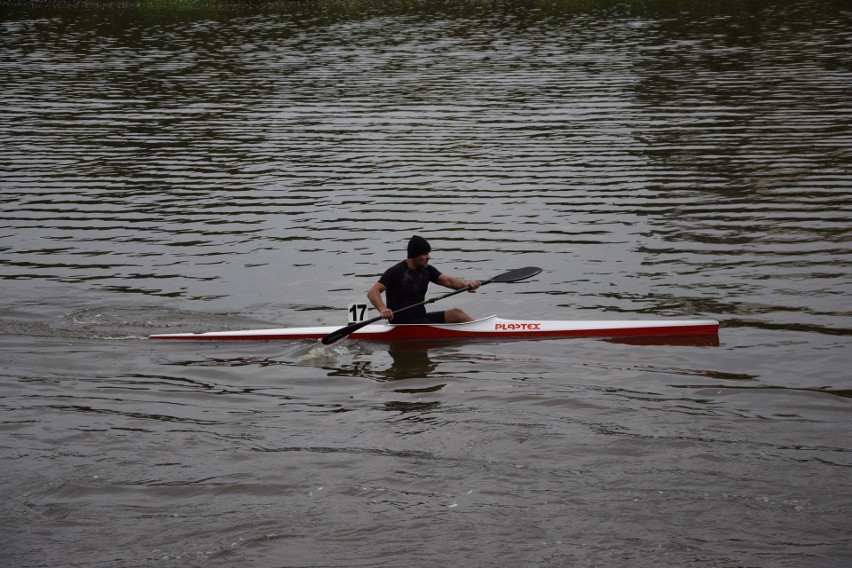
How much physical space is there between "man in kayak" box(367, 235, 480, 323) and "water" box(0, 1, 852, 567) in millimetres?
480

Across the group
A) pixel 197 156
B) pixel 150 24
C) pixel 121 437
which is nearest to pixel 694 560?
pixel 121 437

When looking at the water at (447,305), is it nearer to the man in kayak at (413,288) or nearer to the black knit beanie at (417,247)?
the man in kayak at (413,288)

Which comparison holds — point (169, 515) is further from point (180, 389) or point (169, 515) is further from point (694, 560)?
point (694, 560)

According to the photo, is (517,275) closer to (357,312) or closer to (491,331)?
(491,331)

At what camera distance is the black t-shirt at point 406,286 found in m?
15.1

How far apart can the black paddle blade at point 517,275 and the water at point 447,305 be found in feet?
2.01

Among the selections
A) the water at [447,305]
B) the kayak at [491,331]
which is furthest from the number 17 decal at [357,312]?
the water at [447,305]

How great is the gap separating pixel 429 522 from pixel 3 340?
26.7 ft

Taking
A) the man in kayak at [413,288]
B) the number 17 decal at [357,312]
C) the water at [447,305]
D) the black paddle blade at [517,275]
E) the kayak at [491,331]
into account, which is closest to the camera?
the water at [447,305]

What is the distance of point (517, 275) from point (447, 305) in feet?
4.34

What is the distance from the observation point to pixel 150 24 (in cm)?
4647

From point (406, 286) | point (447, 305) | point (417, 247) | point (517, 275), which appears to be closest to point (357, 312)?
point (406, 286)

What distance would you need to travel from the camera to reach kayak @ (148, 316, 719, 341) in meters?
14.4

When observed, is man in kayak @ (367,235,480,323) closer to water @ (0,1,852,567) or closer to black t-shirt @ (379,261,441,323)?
black t-shirt @ (379,261,441,323)
